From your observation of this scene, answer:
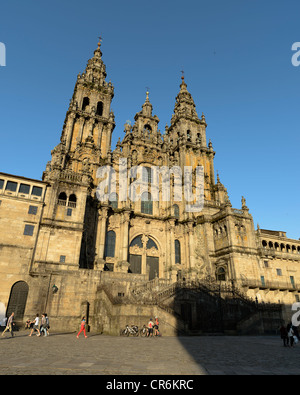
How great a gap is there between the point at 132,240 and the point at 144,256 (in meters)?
2.97

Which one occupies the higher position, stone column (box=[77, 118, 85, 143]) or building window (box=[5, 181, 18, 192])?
stone column (box=[77, 118, 85, 143])

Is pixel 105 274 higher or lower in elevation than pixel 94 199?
lower

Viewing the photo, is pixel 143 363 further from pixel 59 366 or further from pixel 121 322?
pixel 121 322

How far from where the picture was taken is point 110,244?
36688mm

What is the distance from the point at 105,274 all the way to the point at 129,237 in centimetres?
999

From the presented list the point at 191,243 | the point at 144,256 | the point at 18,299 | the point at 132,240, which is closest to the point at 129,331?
the point at 18,299

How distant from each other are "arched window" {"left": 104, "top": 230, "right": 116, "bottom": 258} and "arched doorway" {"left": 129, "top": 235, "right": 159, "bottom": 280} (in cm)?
269

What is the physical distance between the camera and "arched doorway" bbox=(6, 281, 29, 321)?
82.0ft

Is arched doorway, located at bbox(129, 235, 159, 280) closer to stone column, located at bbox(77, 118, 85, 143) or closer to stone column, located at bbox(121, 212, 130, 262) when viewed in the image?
stone column, located at bbox(121, 212, 130, 262)

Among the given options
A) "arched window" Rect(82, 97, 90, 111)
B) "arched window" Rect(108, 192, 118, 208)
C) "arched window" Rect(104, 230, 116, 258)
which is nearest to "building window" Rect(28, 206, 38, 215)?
"arched window" Rect(104, 230, 116, 258)

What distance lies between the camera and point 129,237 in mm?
38031

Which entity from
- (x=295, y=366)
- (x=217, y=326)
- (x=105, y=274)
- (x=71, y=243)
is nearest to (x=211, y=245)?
(x=217, y=326)

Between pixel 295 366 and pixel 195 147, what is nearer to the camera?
pixel 295 366

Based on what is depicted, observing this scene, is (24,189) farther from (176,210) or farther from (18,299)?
(176,210)
